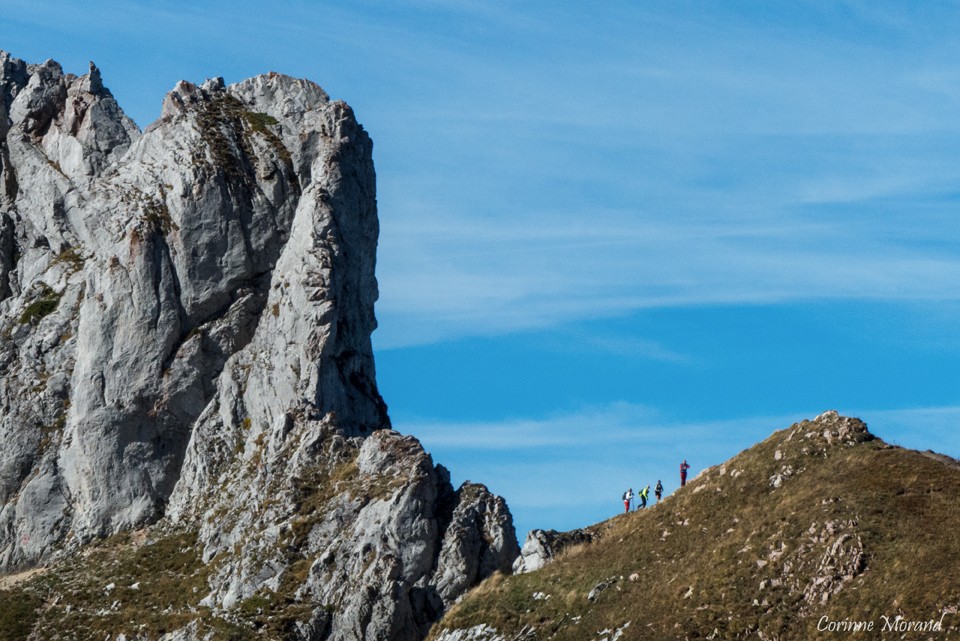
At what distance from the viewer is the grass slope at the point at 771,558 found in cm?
8831

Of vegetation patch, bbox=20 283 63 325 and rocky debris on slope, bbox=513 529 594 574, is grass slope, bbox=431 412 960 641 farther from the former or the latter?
vegetation patch, bbox=20 283 63 325

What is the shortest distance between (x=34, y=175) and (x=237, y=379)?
2669cm

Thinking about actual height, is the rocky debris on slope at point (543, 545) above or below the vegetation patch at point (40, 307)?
below

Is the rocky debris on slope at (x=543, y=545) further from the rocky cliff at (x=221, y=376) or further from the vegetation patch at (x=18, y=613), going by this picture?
the vegetation patch at (x=18, y=613)

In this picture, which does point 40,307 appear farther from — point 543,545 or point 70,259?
point 543,545

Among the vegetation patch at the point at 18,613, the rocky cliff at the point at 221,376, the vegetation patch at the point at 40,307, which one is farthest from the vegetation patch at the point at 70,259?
the vegetation patch at the point at 18,613

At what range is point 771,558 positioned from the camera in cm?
9312

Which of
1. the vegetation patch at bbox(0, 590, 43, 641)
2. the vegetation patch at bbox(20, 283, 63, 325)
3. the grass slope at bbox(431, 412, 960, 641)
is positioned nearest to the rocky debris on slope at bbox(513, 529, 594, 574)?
the grass slope at bbox(431, 412, 960, 641)

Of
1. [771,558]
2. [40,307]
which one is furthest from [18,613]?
[771,558]

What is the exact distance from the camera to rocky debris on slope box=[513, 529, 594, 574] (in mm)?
105000

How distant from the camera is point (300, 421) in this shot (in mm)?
117062

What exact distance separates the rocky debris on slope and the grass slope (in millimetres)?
1021

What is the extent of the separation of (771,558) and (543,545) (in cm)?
1617

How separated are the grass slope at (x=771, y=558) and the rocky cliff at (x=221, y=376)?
7.42 metres
